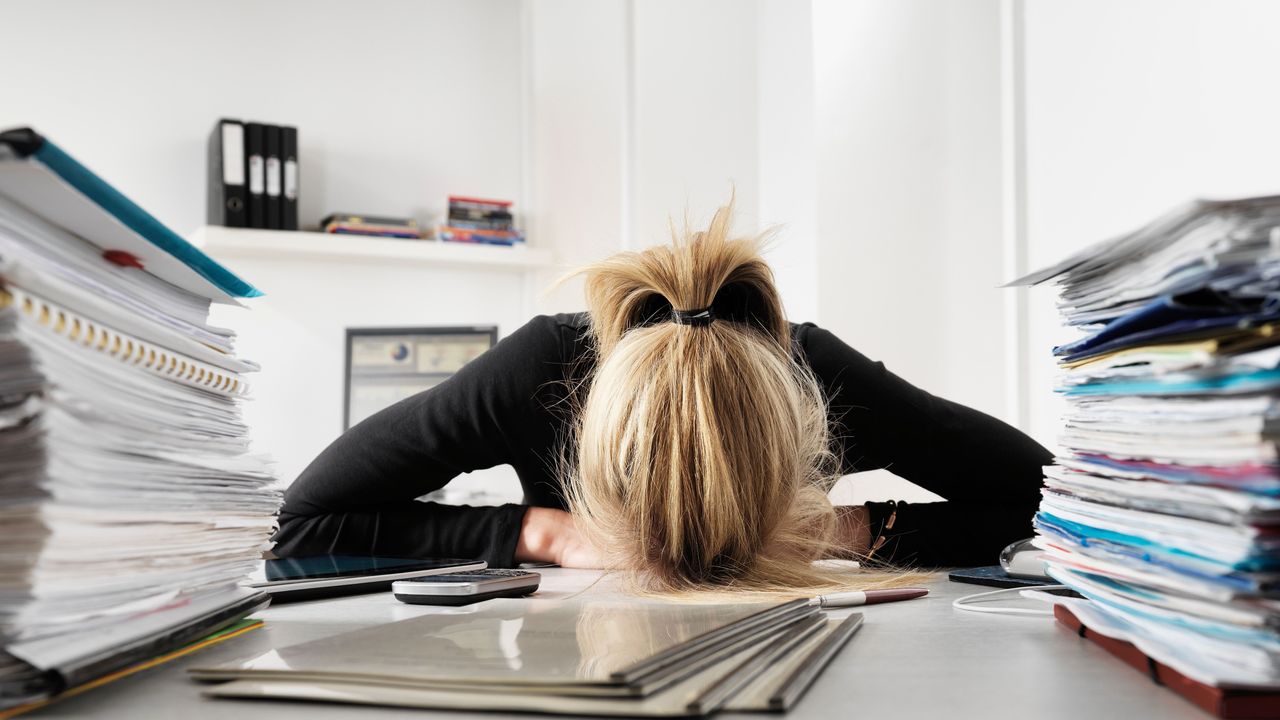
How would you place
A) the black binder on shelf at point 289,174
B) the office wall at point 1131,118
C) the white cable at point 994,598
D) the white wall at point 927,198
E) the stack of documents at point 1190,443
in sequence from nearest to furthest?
the stack of documents at point 1190,443 → the white cable at point 994,598 → the office wall at point 1131,118 → the white wall at point 927,198 → the black binder on shelf at point 289,174

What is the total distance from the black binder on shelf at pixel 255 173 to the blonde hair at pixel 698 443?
2.49 meters

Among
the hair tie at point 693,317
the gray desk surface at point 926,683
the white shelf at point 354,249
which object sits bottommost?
the gray desk surface at point 926,683

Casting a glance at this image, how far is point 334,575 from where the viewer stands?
913mm

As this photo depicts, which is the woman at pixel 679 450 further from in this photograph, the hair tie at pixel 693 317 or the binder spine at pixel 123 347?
the binder spine at pixel 123 347

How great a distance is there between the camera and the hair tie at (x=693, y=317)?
963 mm

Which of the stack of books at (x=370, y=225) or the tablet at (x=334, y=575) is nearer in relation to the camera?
the tablet at (x=334, y=575)

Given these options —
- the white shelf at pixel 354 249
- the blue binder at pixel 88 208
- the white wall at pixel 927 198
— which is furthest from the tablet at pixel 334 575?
the white shelf at pixel 354 249

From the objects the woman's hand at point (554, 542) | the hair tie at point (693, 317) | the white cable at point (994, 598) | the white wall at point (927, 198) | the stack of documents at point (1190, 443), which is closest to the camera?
the stack of documents at point (1190, 443)

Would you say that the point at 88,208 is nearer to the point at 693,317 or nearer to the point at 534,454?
the point at 693,317

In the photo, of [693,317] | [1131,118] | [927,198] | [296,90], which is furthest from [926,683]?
[296,90]

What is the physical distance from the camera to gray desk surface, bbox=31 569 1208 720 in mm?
462

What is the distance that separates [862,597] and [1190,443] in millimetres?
368

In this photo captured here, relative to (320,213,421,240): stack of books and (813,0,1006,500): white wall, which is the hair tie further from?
(320,213,421,240): stack of books

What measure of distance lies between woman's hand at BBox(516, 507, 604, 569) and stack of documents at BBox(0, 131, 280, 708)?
0.51m
